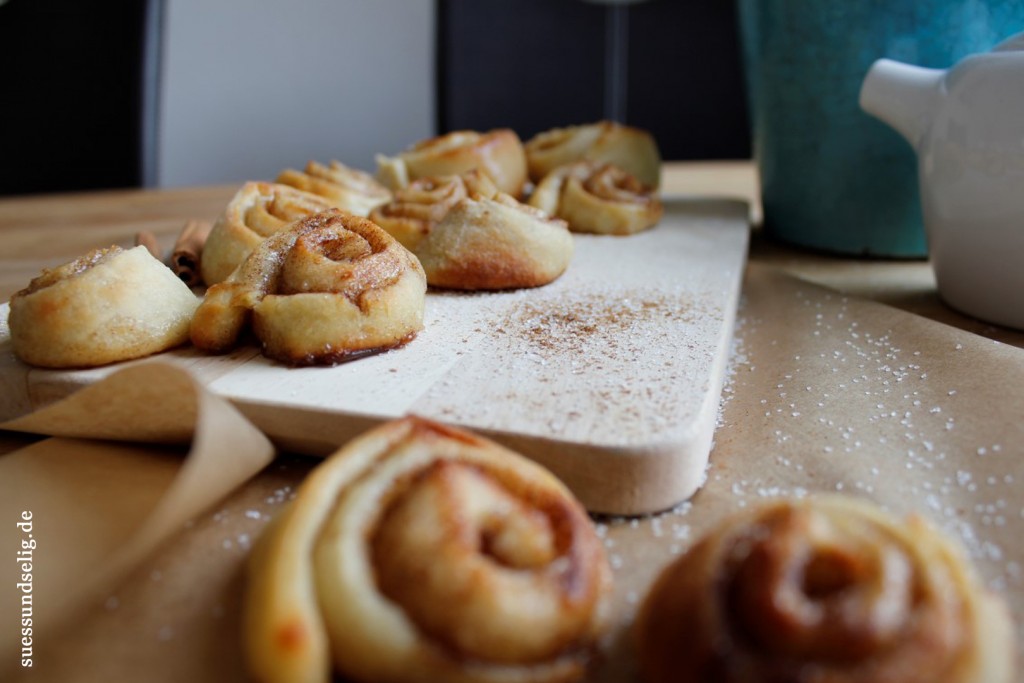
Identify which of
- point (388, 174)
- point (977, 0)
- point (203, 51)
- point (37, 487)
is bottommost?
point (37, 487)

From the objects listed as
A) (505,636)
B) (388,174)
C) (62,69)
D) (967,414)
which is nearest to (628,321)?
(967,414)

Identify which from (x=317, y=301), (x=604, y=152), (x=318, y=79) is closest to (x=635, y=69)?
(x=318, y=79)

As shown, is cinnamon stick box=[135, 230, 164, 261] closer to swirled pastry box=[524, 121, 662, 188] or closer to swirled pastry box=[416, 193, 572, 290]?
swirled pastry box=[416, 193, 572, 290]

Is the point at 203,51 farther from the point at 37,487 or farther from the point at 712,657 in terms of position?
the point at 712,657

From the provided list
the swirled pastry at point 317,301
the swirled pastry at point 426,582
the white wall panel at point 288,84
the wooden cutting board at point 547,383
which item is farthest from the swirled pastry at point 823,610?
the white wall panel at point 288,84

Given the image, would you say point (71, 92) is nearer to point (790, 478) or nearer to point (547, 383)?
point (547, 383)

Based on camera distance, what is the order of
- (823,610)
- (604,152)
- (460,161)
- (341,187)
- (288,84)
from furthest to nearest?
(288,84) → (604,152) → (460,161) → (341,187) → (823,610)
